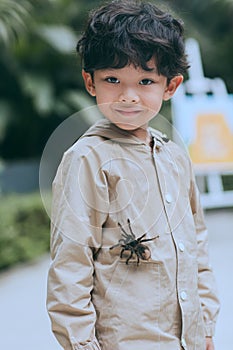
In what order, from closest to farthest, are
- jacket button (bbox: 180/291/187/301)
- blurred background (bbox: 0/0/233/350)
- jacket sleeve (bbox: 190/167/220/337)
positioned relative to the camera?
1. jacket button (bbox: 180/291/187/301)
2. jacket sleeve (bbox: 190/167/220/337)
3. blurred background (bbox: 0/0/233/350)

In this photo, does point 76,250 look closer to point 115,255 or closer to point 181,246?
point 115,255

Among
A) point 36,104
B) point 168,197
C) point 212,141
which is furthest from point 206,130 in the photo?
point 168,197

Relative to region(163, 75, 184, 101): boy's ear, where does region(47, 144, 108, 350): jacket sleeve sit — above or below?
below

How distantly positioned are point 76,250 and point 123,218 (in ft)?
0.43

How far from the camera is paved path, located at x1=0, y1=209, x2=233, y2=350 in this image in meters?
3.34

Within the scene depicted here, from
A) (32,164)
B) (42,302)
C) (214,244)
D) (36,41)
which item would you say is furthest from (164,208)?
(36,41)

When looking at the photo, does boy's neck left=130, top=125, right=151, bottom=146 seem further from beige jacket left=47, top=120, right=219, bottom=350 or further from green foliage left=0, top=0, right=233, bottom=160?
green foliage left=0, top=0, right=233, bottom=160

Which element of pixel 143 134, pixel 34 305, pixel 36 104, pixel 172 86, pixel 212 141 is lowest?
pixel 34 305

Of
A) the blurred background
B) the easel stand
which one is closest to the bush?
the blurred background

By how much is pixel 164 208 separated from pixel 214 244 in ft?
14.1

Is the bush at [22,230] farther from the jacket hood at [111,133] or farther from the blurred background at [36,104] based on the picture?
the jacket hood at [111,133]

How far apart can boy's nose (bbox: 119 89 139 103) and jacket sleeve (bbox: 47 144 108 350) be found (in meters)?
0.16

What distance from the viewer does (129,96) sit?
1447mm

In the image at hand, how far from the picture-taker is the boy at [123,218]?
4.63 feet
